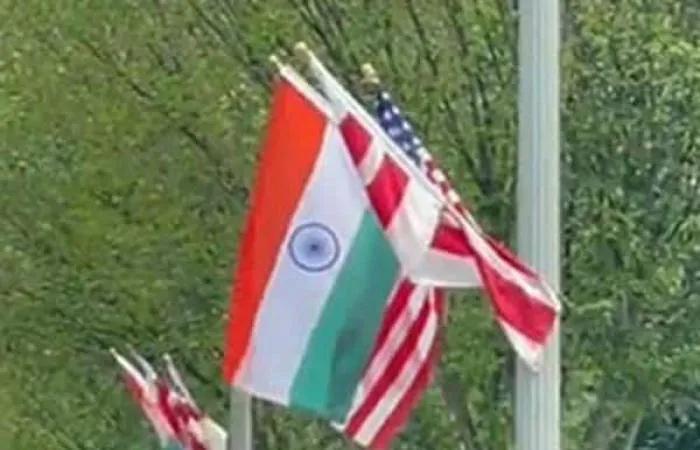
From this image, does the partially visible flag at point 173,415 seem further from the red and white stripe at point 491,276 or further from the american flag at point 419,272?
the red and white stripe at point 491,276

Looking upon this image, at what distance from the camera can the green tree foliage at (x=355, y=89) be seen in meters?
16.2

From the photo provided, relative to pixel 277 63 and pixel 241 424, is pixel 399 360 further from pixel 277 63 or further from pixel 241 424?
pixel 241 424

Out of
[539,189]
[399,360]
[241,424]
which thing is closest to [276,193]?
[399,360]

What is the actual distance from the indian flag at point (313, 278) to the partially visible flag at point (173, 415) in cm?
488

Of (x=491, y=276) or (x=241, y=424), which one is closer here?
(x=491, y=276)

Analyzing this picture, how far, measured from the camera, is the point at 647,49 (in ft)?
52.4

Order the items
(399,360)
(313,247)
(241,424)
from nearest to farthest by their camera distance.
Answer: (313,247), (399,360), (241,424)

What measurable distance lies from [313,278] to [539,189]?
3.04ft

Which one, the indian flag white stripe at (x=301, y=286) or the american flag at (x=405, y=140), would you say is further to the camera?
the american flag at (x=405, y=140)

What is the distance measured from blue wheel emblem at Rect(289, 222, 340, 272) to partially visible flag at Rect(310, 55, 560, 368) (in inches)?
8.8

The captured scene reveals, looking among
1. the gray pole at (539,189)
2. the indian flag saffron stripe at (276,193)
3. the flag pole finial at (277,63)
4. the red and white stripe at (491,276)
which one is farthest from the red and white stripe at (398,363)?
the flag pole finial at (277,63)

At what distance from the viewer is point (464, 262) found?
321 inches

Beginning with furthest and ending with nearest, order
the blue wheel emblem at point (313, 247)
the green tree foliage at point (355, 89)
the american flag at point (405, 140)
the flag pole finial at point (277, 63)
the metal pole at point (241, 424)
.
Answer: the green tree foliage at point (355, 89) < the metal pole at point (241, 424) < the flag pole finial at point (277, 63) < the american flag at point (405, 140) < the blue wheel emblem at point (313, 247)

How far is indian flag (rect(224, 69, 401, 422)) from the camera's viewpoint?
8.19 meters
